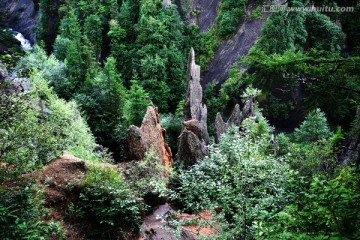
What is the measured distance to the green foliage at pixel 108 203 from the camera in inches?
A: 333

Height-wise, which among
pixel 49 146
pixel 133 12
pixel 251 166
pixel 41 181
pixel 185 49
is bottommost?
pixel 41 181

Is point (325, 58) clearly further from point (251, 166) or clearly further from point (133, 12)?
point (133, 12)

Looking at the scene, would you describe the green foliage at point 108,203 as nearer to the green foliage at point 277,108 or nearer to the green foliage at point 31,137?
the green foliage at point 31,137

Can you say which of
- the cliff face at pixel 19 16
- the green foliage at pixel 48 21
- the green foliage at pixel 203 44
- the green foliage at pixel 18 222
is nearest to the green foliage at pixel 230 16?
the green foliage at pixel 203 44

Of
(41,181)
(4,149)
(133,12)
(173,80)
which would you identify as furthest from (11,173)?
(133,12)

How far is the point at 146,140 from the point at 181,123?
994cm

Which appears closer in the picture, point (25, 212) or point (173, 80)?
point (25, 212)

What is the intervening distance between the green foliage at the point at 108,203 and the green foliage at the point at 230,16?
2700cm

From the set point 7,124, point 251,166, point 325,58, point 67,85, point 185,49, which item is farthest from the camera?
point 185,49

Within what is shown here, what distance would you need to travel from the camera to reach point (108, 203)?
8.69m

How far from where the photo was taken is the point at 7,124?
20.6ft

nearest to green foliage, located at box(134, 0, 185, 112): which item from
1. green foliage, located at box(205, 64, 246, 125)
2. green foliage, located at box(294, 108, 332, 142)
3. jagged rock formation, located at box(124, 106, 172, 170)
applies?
green foliage, located at box(205, 64, 246, 125)

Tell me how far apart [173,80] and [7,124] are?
77.9 feet

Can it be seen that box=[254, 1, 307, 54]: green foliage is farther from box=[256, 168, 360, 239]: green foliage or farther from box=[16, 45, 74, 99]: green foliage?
box=[256, 168, 360, 239]: green foliage
